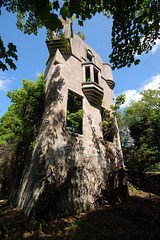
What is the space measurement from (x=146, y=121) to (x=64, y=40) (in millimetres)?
Result: 15141

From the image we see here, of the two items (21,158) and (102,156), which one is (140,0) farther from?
(21,158)

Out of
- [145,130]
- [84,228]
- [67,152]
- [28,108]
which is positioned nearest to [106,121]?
[67,152]

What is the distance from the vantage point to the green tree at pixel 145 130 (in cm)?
1377

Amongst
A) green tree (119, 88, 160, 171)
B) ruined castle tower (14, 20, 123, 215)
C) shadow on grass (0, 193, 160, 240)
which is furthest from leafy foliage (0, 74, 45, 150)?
green tree (119, 88, 160, 171)

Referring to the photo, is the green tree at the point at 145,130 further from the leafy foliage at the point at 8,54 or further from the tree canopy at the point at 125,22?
the leafy foliage at the point at 8,54

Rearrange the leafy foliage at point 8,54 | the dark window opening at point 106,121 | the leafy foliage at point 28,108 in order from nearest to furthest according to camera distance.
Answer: the leafy foliage at point 8,54
the leafy foliage at point 28,108
the dark window opening at point 106,121

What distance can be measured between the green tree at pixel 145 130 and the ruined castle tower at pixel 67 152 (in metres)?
6.37

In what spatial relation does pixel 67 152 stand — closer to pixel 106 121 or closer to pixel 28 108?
pixel 28 108

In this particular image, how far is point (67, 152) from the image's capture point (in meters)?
5.69

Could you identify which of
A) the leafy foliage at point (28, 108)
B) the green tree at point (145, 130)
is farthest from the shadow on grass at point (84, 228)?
the green tree at point (145, 130)

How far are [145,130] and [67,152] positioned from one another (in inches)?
547

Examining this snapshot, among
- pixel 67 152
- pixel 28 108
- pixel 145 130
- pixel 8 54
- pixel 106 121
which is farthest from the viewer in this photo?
pixel 145 130

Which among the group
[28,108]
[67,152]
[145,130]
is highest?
[145,130]

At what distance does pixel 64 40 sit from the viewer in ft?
23.4
